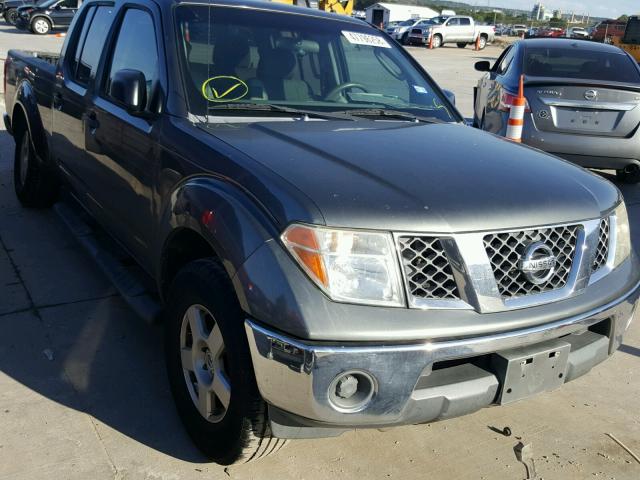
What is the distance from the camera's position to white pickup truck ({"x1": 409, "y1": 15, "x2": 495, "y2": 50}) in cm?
3691

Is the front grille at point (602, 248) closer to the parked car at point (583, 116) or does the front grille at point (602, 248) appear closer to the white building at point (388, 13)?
the parked car at point (583, 116)

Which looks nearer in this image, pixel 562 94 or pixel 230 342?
pixel 230 342

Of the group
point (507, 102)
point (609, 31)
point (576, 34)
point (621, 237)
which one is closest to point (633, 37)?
point (609, 31)

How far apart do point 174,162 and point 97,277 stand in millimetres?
1948

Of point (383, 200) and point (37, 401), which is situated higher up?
point (383, 200)

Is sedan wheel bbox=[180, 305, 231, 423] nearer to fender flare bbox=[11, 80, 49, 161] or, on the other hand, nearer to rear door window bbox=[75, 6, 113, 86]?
rear door window bbox=[75, 6, 113, 86]

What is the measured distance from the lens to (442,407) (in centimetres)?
227

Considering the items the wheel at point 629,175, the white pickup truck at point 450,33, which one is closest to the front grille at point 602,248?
the wheel at point 629,175

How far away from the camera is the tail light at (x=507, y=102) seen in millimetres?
6939

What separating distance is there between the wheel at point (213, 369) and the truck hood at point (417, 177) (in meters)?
0.50

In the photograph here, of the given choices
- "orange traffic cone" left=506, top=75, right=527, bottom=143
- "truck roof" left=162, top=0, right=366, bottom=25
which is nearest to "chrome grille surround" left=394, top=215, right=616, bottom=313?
"truck roof" left=162, top=0, right=366, bottom=25

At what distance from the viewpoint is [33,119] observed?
17.4 ft

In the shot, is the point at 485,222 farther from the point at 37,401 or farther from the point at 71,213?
the point at 71,213

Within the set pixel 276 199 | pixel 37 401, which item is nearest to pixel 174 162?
pixel 276 199
